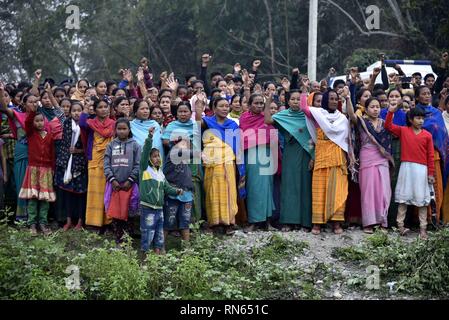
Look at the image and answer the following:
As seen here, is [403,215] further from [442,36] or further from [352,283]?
[442,36]

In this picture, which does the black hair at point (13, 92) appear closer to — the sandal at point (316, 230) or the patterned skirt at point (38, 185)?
the patterned skirt at point (38, 185)

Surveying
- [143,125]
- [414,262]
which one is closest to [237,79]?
[143,125]

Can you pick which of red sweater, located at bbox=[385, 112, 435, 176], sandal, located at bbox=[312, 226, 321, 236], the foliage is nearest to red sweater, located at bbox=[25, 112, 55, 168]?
sandal, located at bbox=[312, 226, 321, 236]

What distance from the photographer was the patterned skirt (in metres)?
8.69

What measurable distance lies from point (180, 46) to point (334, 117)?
645 inches

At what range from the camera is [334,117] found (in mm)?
8961

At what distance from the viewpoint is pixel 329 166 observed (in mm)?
8906

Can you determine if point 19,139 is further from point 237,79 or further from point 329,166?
point 237,79

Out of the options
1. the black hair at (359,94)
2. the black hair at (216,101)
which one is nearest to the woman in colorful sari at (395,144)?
the black hair at (359,94)

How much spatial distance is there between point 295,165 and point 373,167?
943 mm

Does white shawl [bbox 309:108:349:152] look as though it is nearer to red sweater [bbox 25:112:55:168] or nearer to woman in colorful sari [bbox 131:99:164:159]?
woman in colorful sari [bbox 131:99:164:159]
